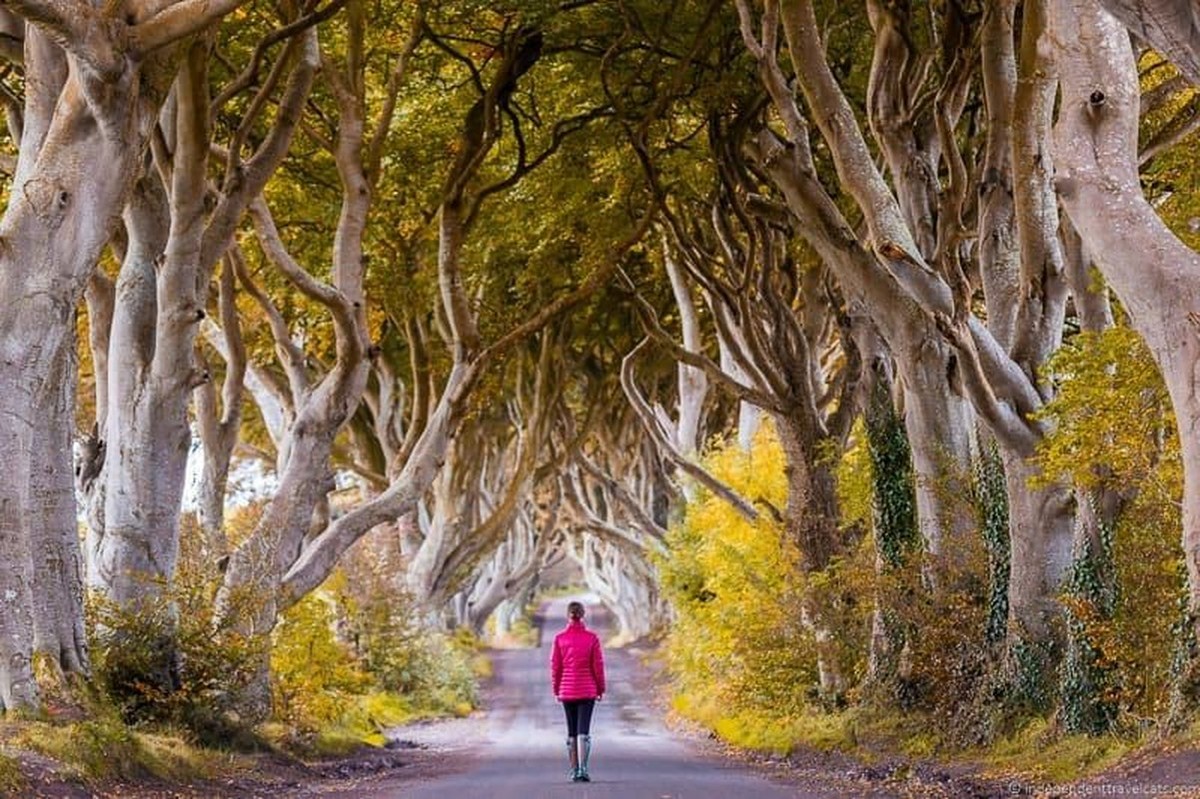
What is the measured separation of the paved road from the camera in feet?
44.9

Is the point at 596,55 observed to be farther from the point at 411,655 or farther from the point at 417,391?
the point at 411,655

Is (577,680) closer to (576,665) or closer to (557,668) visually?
(576,665)

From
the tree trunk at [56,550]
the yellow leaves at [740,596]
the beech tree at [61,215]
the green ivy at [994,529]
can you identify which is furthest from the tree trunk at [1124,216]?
the yellow leaves at [740,596]

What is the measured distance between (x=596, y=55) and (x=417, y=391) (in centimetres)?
858

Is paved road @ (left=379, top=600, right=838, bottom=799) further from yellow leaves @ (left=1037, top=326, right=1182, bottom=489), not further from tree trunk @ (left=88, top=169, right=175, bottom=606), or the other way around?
yellow leaves @ (left=1037, top=326, right=1182, bottom=489)

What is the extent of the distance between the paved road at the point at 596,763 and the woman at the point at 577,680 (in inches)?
14.2

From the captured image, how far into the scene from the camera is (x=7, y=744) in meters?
10.6

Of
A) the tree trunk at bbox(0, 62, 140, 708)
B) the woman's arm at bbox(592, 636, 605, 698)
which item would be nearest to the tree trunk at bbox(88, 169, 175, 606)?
the tree trunk at bbox(0, 62, 140, 708)

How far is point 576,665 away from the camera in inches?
612

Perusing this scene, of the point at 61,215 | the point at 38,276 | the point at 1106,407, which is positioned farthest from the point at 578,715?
the point at 61,215

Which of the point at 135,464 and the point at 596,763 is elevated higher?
the point at 135,464

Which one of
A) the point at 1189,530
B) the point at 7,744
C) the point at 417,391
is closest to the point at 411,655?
the point at 417,391

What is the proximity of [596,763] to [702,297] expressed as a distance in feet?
41.5

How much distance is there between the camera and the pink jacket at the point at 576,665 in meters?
15.5
